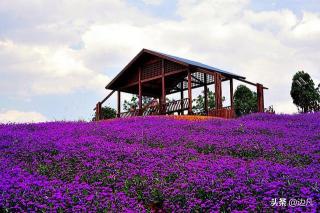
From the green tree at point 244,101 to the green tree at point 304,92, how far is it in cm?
386

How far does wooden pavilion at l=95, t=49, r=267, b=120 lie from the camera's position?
86.0 ft

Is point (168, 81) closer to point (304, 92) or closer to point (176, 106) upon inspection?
point (176, 106)

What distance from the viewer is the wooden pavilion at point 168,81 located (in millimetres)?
26203

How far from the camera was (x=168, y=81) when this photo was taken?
32.5 metres

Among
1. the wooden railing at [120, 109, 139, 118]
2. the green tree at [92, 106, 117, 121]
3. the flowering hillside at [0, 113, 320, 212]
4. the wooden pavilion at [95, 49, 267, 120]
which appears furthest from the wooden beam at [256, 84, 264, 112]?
the green tree at [92, 106, 117, 121]

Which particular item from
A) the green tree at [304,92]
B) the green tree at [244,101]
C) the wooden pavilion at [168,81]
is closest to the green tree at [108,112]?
the wooden pavilion at [168,81]

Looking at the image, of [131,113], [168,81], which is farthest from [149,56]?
[131,113]

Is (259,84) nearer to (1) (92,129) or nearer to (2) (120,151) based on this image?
(1) (92,129)

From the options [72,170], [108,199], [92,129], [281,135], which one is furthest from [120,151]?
[281,135]

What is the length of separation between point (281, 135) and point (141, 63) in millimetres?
17962

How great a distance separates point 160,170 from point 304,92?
112ft

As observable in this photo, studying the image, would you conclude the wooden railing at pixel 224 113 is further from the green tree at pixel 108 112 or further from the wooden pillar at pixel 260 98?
the green tree at pixel 108 112

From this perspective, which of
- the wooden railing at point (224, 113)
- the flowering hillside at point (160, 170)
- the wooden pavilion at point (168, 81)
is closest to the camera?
the flowering hillside at point (160, 170)

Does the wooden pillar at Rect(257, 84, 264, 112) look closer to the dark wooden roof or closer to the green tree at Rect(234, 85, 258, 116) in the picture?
the dark wooden roof
